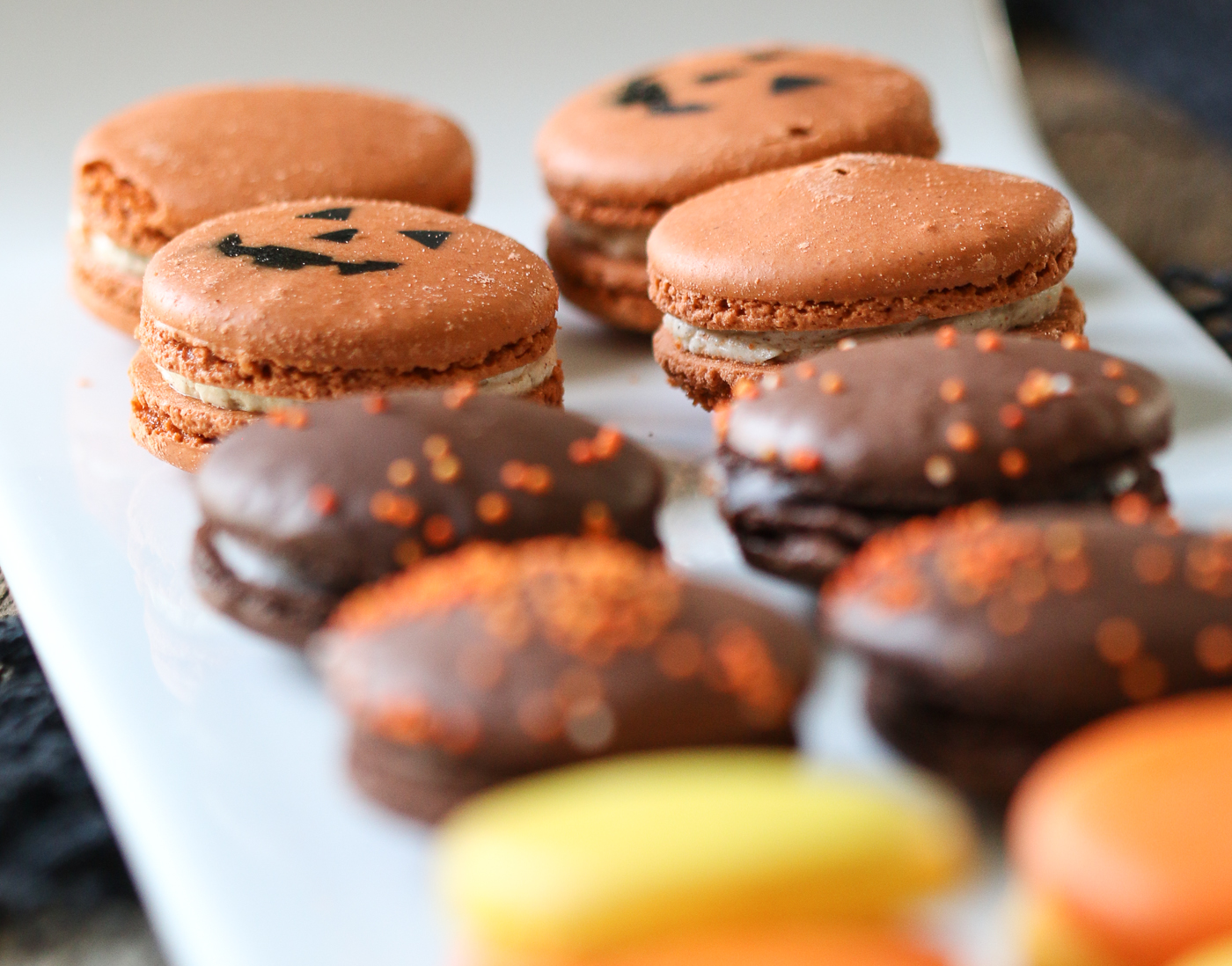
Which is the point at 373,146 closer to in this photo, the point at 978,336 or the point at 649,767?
the point at 978,336

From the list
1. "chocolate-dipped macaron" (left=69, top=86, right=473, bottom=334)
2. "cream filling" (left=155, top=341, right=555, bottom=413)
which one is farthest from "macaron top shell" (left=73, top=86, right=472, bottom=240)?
"cream filling" (left=155, top=341, right=555, bottom=413)

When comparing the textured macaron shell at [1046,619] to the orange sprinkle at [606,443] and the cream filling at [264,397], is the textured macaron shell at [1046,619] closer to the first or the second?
the orange sprinkle at [606,443]

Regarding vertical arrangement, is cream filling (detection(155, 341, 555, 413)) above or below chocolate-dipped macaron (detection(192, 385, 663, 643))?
below

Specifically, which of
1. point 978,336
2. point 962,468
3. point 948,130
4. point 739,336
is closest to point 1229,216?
point 948,130

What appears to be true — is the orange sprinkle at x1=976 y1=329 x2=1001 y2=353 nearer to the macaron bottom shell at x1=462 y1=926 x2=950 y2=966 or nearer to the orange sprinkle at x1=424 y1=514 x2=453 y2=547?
the orange sprinkle at x1=424 y1=514 x2=453 y2=547

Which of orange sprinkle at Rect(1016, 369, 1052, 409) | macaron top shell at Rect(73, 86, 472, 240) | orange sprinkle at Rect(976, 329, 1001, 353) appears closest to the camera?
orange sprinkle at Rect(1016, 369, 1052, 409)

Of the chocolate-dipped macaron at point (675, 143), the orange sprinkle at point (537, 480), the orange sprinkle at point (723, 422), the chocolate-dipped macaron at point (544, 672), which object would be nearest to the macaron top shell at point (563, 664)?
the chocolate-dipped macaron at point (544, 672)
